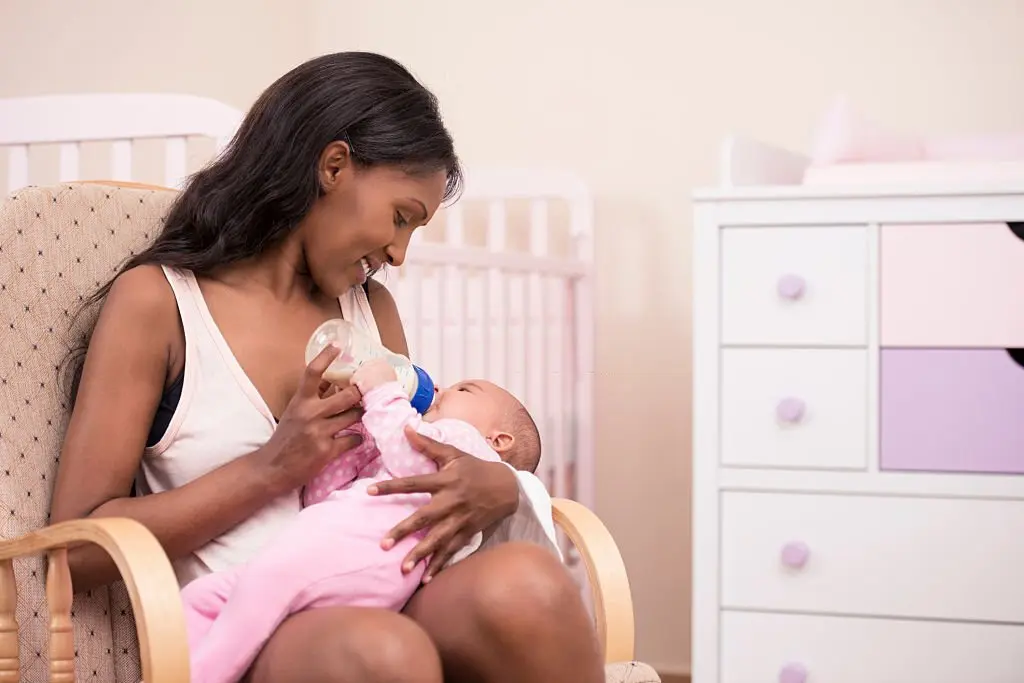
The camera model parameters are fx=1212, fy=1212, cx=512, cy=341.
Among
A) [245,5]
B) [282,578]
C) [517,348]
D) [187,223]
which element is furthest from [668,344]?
[282,578]

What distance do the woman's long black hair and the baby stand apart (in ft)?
0.65

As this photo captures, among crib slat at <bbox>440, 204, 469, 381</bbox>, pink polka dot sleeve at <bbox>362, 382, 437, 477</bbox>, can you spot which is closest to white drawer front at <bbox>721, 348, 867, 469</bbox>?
crib slat at <bbox>440, 204, 469, 381</bbox>

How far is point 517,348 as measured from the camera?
2260 millimetres

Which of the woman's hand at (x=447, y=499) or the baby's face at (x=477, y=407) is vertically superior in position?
the baby's face at (x=477, y=407)

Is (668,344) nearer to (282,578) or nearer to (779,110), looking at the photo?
(779,110)

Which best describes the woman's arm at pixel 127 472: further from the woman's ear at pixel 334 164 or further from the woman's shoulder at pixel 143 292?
the woman's ear at pixel 334 164

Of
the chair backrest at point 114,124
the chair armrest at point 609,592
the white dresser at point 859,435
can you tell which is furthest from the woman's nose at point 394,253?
the white dresser at point 859,435

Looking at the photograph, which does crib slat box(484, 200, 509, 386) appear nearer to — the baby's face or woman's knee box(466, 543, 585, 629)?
the baby's face

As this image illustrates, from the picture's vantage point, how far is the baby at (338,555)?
980 millimetres

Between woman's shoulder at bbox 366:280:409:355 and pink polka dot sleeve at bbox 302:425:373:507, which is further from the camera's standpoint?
woman's shoulder at bbox 366:280:409:355

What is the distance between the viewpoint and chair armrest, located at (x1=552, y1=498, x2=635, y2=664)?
3.76 ft

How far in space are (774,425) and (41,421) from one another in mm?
1113

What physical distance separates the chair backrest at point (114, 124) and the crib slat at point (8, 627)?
814mm

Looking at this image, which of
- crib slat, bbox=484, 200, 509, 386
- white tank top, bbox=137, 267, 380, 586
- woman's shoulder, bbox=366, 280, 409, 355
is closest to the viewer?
white tank top, bbox=137, 267, 380, 586
